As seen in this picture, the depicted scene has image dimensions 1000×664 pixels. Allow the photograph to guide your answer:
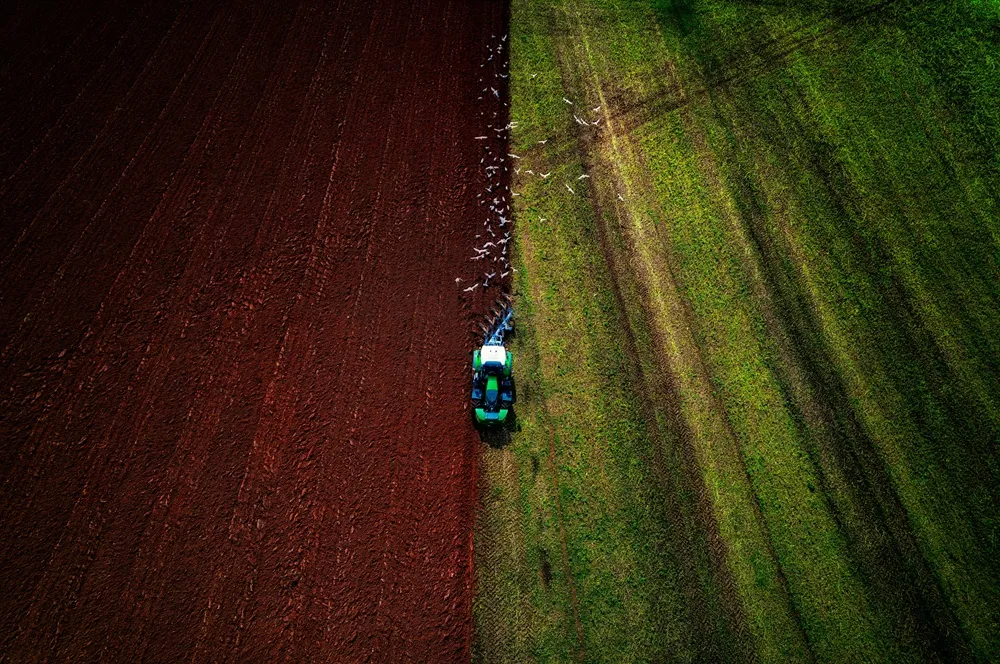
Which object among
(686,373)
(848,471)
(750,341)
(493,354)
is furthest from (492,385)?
(848,471)

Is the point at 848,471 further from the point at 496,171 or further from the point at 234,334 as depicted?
the point at 234,334

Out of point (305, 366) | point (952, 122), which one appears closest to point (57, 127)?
point (305, 366)

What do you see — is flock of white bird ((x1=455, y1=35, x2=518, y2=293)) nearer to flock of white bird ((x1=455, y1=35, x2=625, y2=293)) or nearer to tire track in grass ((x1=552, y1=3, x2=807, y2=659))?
flock of white bird ((x1=455, y1=35, x2=625, y2=293))

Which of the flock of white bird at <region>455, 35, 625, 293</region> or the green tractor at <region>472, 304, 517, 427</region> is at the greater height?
the flock of white bird at <region>455, 35, 625, 293</region>

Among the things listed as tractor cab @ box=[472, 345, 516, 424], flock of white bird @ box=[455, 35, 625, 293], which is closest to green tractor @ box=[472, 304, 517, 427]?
tractor cab @ box=[472, 345, 516, 424]

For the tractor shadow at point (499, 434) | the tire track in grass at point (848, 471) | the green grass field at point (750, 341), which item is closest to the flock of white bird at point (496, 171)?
the green grass field at point (750, 341)

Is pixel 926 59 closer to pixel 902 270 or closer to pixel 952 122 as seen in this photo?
pixel 952 122
